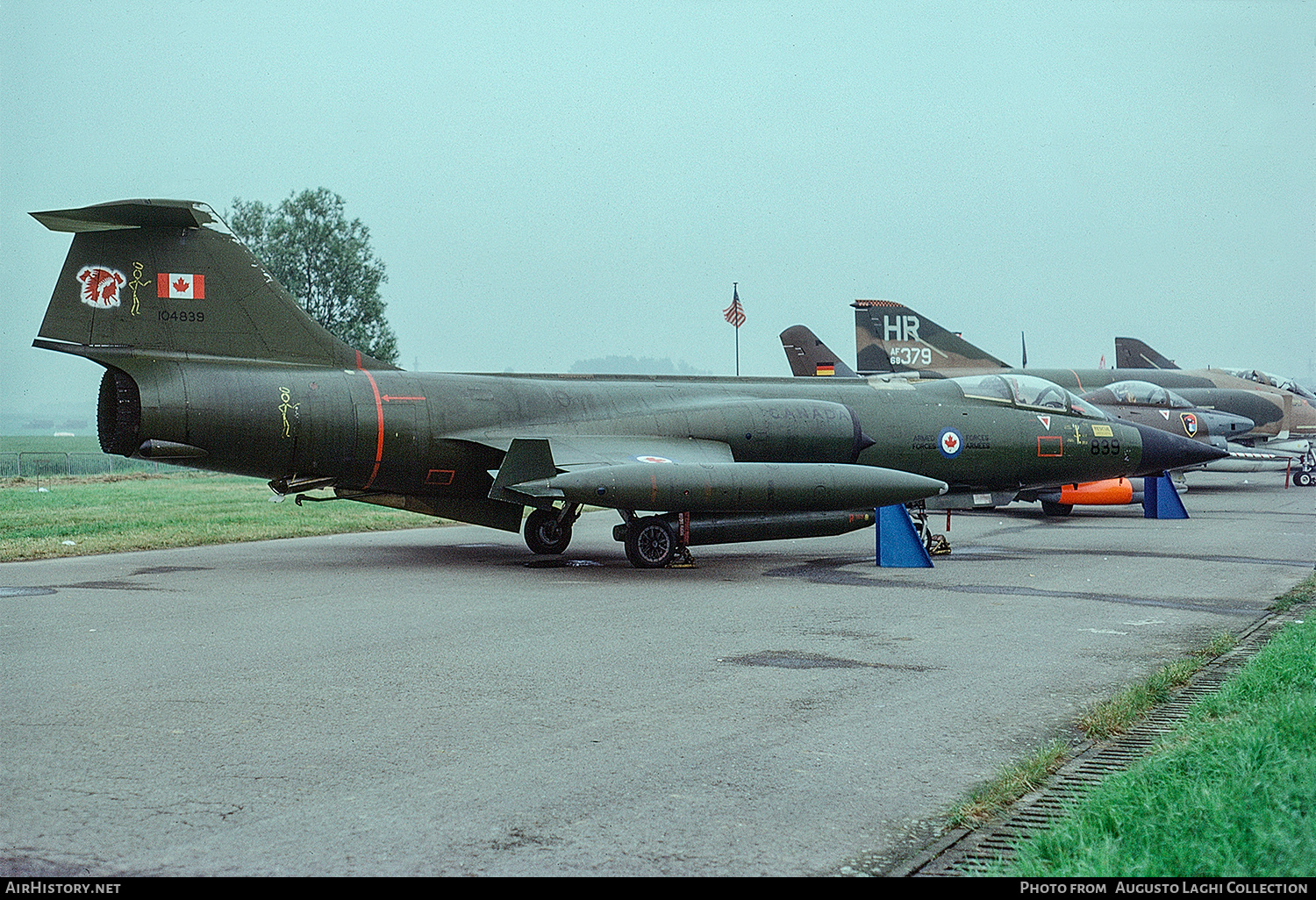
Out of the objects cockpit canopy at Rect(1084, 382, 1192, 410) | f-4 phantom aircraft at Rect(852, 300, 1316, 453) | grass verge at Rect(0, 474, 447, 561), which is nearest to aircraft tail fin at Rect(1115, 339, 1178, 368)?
f-4 phantom aircraft at Rect(852, 300, 1316, 453)

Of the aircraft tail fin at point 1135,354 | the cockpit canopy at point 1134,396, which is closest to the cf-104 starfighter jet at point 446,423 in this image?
the cockpit canopy at point 1134,396

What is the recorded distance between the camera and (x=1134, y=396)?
26500 millimetres

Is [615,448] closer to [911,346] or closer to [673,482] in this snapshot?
[673,482]

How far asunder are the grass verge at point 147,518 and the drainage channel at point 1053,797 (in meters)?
12.8

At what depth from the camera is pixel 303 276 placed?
1652 inches

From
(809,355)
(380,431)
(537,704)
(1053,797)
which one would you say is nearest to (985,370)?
(809,355)

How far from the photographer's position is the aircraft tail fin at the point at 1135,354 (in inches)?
1511

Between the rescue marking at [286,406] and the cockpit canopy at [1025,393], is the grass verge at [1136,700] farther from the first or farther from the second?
the cockpit canopy at [1025,393]

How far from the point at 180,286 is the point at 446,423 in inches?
129

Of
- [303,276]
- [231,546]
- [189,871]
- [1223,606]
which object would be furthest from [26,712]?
[303,276]

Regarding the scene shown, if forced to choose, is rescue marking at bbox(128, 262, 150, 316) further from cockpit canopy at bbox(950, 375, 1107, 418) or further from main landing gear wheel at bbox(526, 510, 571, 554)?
cockpit canopy at bbox(950, 375, 1107, 418)

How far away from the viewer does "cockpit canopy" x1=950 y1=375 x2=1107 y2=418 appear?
16.9 metres
